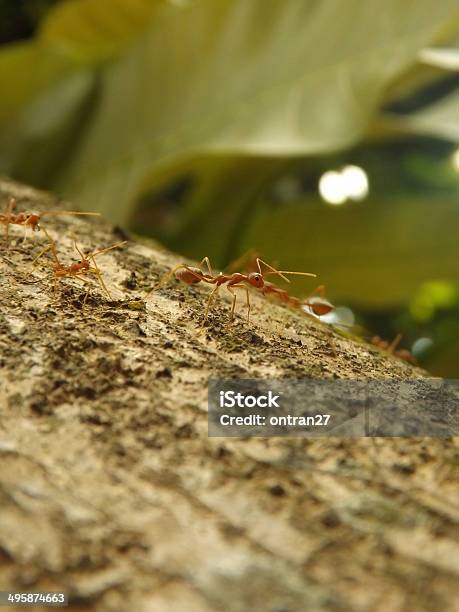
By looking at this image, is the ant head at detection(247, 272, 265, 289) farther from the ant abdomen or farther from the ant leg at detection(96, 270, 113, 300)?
the ant leg at detection(96, 270, 113, 300)

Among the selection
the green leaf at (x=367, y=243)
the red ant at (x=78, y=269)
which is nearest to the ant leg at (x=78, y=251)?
the red ant at (x=78, y=269)

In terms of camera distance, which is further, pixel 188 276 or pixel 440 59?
pixel 440 59

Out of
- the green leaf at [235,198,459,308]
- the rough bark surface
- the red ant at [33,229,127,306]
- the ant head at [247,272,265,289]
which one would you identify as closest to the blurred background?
the green leaf at [235,198,459,308]

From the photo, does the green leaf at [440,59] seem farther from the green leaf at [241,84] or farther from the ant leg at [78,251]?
the ant leg at [78,251]

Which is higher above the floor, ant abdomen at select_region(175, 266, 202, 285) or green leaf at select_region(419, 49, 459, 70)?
green leaf at select_region(419, 49, 459, 70)

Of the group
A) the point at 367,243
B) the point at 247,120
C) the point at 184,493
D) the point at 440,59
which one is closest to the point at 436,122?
the point at 440,59

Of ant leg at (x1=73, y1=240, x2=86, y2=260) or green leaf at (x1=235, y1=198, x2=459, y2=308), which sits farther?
green leaf at (x1=235, y1=198, x2=459, y2=308)

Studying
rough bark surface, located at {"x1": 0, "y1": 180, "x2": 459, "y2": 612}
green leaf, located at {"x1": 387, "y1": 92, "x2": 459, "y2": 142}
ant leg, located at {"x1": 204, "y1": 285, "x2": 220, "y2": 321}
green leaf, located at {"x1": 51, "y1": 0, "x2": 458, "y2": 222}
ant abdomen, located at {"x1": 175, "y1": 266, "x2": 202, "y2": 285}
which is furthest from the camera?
green leaf, located at {"x1": 387, "y1": 92, "x2": 459, "y2": 142}

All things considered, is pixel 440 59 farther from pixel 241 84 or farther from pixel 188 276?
pixel 188 276
